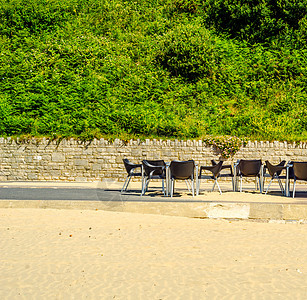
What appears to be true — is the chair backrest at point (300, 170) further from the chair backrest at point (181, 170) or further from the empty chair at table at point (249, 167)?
the chair backrest at point (181, 170)

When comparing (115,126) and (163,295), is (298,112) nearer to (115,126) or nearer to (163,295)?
(115,126)

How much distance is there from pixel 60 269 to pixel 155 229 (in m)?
2.60

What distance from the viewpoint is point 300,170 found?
33.4ft

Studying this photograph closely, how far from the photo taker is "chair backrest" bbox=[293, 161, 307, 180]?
398 inches

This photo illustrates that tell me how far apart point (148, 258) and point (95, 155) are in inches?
491

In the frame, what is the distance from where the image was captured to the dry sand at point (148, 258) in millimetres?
3971

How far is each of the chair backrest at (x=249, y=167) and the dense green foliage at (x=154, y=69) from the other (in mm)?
6281

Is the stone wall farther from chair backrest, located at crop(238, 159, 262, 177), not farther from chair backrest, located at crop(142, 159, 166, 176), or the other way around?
chair backrest, located at crop(142, 159, 166, 176)

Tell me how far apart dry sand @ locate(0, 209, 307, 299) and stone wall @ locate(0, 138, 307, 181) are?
30.4 ft

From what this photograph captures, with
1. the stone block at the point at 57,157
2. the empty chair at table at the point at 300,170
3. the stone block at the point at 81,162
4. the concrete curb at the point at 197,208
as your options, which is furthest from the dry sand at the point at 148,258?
the stone block at the point at 57,157

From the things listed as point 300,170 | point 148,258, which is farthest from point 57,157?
point 148,258

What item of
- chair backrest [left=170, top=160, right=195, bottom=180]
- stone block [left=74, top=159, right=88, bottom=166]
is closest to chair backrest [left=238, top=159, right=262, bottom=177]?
chair backrest [left=170, top=160, right=195, bottom=180]

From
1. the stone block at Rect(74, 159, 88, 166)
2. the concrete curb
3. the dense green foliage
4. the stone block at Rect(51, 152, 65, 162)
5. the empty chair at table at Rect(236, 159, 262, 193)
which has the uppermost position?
the dense green foliage

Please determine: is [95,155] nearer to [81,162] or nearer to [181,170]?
[81,162]
